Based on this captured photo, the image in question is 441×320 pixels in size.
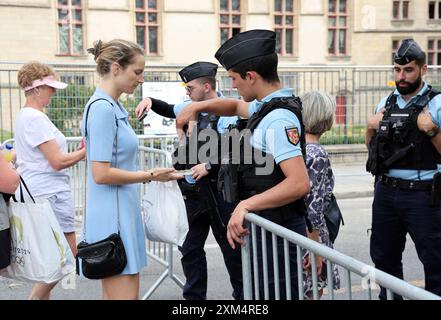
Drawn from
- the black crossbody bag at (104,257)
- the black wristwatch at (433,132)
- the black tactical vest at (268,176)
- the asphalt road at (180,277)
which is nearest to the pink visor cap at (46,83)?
the black crossbody bag at (104,257)

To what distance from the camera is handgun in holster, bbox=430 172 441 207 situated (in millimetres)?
3906

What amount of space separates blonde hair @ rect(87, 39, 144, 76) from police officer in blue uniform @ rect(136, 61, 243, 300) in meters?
1.01

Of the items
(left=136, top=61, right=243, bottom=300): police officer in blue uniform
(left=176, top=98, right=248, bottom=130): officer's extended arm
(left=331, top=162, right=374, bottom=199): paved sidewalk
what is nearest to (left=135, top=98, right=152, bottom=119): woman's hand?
(left=136, top=61, right=243, bottom=300): police officer in blue uniform

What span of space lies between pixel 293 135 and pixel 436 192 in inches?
64.6

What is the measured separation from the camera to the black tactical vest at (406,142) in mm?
3961

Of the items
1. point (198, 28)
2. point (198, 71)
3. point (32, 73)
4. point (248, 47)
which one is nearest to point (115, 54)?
point (248, 47)

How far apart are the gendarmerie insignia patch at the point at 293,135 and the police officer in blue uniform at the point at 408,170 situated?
151cm

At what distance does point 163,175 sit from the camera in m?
3.28

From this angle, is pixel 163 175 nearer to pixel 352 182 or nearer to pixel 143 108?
pixel 143 108

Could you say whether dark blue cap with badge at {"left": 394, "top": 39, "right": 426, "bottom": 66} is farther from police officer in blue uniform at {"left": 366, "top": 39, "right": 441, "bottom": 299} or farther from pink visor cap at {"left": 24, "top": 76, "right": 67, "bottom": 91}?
pink visor cap at {"left": 24, "top": 76, "right": 67, "bottom": 91}

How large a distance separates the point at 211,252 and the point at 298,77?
6574 millimetres
